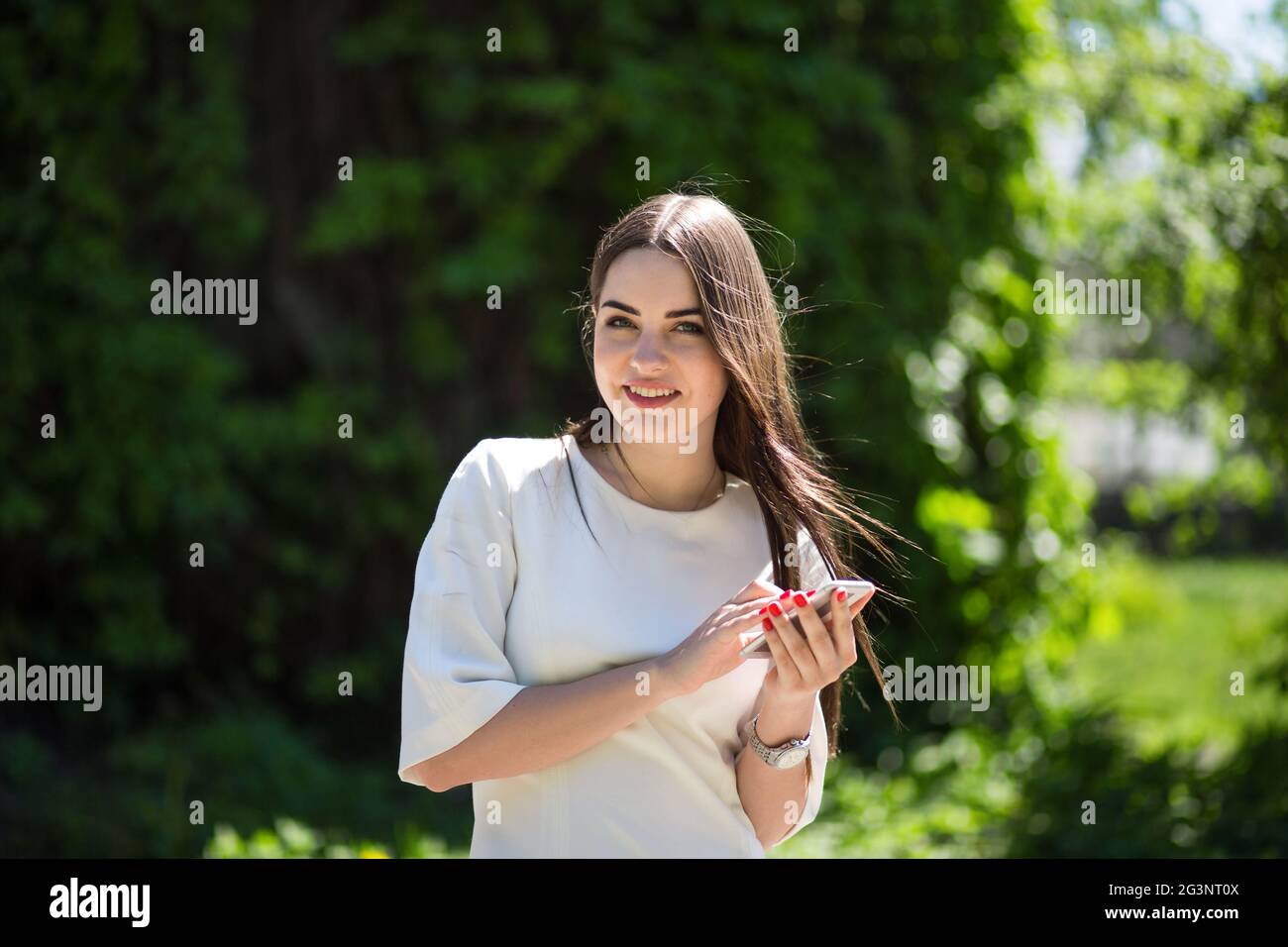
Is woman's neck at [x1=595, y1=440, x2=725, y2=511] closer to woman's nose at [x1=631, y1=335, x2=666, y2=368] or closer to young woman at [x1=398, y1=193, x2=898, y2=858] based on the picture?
young woman at [x1=398, y1=193, x2=898, y2=858]

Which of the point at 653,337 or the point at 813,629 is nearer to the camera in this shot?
the point at 813,629

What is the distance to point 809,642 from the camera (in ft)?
6.44

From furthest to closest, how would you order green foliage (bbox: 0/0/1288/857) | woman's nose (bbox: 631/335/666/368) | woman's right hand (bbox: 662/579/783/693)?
green foliage (bbox: 0/0/1288/857)
woman's nose (bbox: 631/335/666/368)
woman's right hand (bbox: 662/579/783/693)

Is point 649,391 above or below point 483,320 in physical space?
below

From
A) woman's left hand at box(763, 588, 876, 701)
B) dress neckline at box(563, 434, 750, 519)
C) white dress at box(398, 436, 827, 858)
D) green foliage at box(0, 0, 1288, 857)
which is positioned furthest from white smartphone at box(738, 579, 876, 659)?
green foliage at box(0, 0, 1288, 857)

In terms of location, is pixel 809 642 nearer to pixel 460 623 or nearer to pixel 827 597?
pixel 827 597

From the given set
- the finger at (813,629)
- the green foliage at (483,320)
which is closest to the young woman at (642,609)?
the finger at (813,629)

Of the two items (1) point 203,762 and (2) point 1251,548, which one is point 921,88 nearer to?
(1) point 203,762

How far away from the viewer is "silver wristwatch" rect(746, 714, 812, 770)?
213 cm

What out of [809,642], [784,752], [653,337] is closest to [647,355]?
[653,337]

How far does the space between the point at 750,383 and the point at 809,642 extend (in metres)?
0.45

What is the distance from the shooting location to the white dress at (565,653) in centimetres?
204

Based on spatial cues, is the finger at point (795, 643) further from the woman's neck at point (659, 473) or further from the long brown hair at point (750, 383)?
the woman's neck at point (659, 473)

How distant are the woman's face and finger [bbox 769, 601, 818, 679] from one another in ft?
1.28
